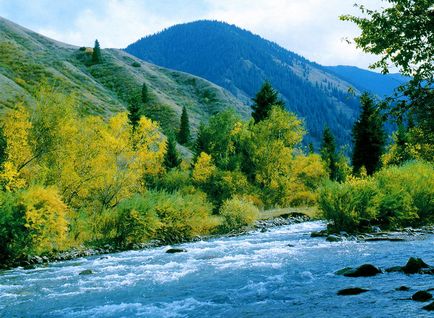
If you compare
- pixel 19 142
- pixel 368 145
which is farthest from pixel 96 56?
pixel 19 142

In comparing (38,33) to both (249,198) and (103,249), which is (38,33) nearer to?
(249,198)

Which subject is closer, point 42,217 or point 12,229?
point 12,229

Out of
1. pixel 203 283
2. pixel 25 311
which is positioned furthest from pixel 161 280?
pixel 25 311

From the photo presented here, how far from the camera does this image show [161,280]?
Result: 1820 centimetres

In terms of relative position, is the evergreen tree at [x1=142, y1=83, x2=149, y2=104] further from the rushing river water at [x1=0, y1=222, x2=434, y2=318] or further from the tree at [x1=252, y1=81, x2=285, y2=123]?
the rushing river water at [x1=0, y1=222, x2=434, y2=318]

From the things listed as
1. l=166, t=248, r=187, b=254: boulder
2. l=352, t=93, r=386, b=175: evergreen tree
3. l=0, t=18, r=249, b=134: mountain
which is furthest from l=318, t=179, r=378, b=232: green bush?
l=0, t=18, r=249, b=134: mountain

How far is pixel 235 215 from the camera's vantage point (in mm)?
36062

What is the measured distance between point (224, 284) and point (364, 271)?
5226 millimetres

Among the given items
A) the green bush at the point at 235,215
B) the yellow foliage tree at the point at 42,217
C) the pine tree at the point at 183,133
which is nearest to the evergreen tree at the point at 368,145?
the green bush at the point at 235,215

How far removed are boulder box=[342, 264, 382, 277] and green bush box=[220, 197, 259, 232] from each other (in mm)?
18860

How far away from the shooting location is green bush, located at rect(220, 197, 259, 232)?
35.7 metres

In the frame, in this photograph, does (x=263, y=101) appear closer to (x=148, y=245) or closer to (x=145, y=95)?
(x=148, y=245)

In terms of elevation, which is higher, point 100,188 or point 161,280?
point 100,188

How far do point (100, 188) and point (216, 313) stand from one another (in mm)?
22779
